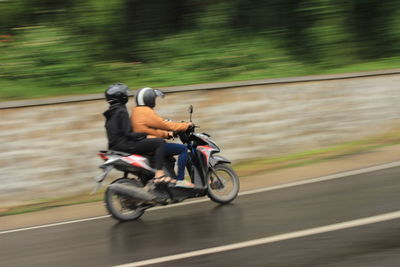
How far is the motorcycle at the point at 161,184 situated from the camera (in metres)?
7.64

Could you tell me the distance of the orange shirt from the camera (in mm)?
7785

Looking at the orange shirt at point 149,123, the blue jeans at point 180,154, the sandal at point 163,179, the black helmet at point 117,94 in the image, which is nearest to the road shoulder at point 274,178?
the sandal at point 163,179

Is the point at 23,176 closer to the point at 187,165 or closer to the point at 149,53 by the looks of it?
the point at 187,165

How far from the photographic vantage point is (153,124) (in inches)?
308

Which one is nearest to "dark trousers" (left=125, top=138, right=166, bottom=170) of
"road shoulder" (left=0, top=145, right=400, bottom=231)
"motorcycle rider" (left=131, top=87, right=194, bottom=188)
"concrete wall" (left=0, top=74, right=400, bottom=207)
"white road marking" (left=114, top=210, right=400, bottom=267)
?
"motorcycle rider" (left=131, top=87, right=194, bottom=188)

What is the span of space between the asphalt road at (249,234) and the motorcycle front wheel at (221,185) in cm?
14

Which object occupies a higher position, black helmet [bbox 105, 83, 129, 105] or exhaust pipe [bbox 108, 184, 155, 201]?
black helmet [bbox 105, 83, 129, 105]

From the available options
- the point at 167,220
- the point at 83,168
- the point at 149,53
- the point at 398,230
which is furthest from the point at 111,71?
the point at 398,230

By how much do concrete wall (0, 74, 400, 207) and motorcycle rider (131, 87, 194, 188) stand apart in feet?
9.20

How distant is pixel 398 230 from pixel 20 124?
261 inches

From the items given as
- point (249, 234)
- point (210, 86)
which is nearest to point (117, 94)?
point (249, 234)

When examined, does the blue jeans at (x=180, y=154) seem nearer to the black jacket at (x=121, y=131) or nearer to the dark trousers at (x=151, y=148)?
the dark trousers at (x=151, y=148)

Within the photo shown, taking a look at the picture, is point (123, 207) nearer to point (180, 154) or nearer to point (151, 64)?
point (180, 154)

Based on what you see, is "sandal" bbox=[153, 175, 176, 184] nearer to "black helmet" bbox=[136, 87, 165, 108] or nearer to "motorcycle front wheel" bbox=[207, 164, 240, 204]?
"motorcycle front wheel" bbox=[207, 164, 240, 204]
